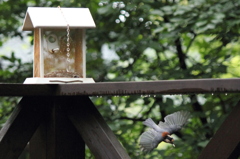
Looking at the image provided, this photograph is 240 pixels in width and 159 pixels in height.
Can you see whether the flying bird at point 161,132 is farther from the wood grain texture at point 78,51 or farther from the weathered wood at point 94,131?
the wood grain texture at point 78,51

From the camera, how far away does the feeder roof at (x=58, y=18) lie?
1.90 m

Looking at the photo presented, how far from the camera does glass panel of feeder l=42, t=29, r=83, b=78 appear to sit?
1.99m

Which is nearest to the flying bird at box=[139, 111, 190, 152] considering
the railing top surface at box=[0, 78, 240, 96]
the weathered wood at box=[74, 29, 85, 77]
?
the railing top surface at box=[0, 78, 240, 96]

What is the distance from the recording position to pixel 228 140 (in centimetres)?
130

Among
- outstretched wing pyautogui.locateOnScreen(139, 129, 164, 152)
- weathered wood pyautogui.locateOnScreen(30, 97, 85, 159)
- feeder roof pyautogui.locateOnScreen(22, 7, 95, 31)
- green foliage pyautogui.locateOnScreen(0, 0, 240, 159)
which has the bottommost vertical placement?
green foliage pyautogui.locateOnScreen(0, 0, 240, 159)

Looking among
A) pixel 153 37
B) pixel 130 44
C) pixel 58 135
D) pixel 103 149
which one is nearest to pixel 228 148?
pixel 103 149

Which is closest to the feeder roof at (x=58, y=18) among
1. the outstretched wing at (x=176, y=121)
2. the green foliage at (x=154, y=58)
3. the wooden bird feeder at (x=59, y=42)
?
the wooden bird feeder at (x=59, y=42)

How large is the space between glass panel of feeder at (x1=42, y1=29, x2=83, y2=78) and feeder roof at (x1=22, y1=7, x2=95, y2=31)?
3.2 inches

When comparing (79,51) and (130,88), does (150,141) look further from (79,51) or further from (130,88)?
(79,51)

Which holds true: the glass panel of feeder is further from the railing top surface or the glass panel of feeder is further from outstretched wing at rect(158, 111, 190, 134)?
outstretched wing at rect(158, 111, 190, 134)

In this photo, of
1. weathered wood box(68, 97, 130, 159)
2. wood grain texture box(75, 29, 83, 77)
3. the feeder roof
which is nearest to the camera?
weathered wood box(68, 97, 130, 159)

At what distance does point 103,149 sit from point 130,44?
1916 mm

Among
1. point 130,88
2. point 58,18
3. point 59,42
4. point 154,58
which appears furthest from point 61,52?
point 154,58

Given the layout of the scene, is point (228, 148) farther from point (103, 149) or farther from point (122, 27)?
point (122, 27)
